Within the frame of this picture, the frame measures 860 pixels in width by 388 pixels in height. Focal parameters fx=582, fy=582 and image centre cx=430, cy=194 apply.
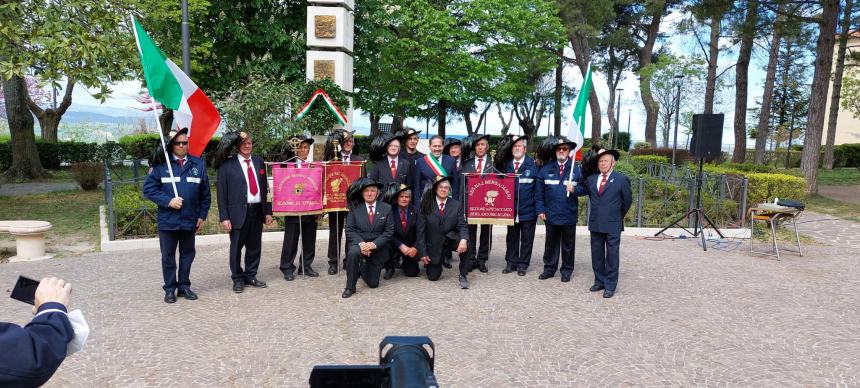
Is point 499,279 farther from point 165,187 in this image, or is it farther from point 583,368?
point 165,187

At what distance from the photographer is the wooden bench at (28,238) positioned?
27.3ft

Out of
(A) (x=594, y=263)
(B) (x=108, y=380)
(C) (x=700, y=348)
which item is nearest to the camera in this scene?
(B) (x=108, y=380)

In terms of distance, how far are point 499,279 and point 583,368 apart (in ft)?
9.55

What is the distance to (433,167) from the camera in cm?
792

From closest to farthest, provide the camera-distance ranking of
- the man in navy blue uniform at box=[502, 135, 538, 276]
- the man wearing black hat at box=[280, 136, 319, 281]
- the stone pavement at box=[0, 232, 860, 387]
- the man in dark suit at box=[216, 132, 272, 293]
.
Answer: the stone pavement at box=[0, 232, 860, 387] < the man in dark suit at box=[216, 132, 272, 293] < the man wearing black hat at box=[280, 136, 319, 281] < the man in navy blue uniform at box=[502, 135, 538, 276]

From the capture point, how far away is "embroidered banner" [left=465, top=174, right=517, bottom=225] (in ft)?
25.0

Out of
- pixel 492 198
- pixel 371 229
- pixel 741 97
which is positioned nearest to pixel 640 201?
pixel 492 198

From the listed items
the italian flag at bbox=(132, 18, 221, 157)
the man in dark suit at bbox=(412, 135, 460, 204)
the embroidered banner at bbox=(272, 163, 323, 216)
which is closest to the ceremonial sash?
the man in dark suit at bbox=(412, 135, 460, 204)

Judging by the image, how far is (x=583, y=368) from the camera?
4.64 metres

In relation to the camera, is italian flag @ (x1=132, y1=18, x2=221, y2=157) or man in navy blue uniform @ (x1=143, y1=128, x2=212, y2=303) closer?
italian flag @ (x1=132, y1=18, x2=221, y2=157)

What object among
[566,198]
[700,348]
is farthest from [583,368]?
[566,198]

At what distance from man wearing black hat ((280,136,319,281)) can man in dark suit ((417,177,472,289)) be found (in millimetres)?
1481

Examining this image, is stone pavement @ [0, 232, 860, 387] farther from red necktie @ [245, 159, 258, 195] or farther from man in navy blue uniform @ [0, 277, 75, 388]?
man in navy blue uniform @ [0, 277, 75, 388]

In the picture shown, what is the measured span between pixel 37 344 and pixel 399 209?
5525 millimetres
